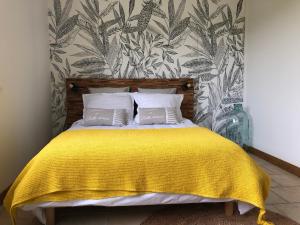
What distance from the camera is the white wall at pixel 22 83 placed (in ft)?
8.65

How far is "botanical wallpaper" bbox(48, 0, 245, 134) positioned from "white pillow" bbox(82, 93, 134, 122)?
0.51 metres

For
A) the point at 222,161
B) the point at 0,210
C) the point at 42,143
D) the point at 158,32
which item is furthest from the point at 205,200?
the point at 158,32

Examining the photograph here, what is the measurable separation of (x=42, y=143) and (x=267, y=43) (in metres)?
3.13

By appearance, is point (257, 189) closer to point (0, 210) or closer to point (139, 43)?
point (0, 210)

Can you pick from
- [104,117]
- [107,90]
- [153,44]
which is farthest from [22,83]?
[153,44]

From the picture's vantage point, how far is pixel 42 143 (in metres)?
3.70

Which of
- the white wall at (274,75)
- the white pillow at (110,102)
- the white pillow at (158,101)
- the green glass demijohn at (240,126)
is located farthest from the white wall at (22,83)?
the white wall at (274,75)

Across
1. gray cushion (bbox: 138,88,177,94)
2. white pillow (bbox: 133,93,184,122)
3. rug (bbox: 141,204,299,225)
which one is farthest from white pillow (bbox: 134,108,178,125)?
rug (bbox: 141,204,299,225)

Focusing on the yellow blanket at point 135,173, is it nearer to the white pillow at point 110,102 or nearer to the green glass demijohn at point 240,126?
the white pillow at point 110,102

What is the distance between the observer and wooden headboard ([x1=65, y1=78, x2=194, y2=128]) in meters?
3.96

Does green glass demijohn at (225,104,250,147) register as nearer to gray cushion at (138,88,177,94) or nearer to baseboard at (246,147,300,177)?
baseboard at (246,147,300,177)

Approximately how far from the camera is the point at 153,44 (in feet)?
13.4

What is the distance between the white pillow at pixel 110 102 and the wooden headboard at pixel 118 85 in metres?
0.30

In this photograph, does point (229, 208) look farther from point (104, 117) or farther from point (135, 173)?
Answer: point (104, 117)
